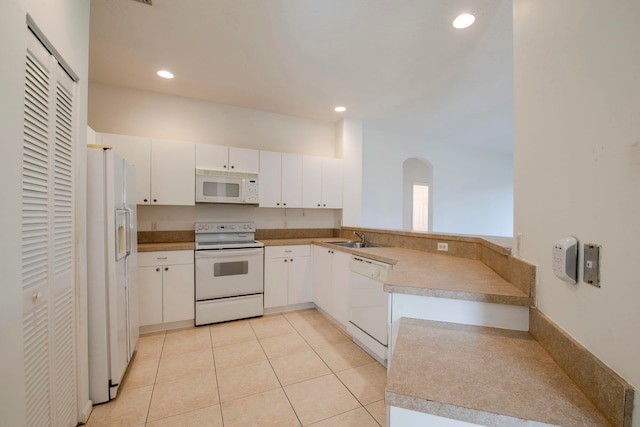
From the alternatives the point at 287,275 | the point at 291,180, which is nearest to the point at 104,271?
the point at 287,275

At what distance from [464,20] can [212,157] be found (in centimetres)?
272

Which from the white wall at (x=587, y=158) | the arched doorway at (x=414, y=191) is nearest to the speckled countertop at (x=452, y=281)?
the white wall at (x=587, y=158)

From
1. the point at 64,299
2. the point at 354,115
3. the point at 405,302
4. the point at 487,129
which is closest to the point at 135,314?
the point at 64,299

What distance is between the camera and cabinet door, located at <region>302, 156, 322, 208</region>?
3514 mm

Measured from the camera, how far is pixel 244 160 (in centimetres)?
317

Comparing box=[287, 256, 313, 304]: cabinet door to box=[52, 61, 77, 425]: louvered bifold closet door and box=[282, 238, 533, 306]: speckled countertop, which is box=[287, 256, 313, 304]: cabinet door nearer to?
box=[282, 238, 533, 306]: speckled countertop

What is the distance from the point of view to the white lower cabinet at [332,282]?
8.35 ft

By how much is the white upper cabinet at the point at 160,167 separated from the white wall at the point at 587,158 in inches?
119

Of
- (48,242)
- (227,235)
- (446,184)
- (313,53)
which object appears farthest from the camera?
(446,184)

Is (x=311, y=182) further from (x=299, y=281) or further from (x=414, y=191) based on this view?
(x=414, y=191)

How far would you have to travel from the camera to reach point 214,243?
9.96 feet

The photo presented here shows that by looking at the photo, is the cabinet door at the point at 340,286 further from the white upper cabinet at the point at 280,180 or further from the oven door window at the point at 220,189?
the oven door window at the point at 220,189

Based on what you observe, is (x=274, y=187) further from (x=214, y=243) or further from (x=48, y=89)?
(x=48, y=89)

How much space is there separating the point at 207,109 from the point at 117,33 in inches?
51.0
